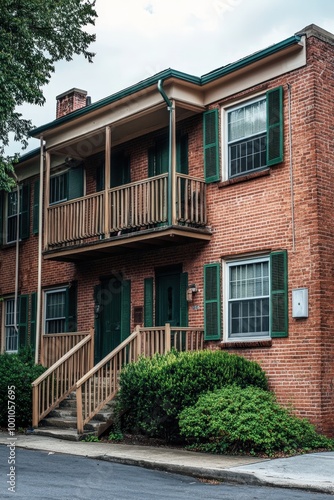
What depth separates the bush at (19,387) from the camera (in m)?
15.1

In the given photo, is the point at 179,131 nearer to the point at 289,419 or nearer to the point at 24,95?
the point at 24,95

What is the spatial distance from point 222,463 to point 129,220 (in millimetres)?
6277

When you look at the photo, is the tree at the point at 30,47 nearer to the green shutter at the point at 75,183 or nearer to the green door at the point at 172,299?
the green shutter at the point at 75,183

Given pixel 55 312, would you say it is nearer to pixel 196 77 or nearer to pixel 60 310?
pixel 60 310

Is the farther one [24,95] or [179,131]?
[24,95]

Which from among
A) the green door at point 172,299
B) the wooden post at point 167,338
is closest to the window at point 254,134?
the green door at point 172,299

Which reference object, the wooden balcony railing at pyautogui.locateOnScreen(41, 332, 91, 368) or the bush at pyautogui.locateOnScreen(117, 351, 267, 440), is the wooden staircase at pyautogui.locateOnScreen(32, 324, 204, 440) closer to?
the wooden balcony railing at pyautogui.locateOnScreen(41, 332, 91, 368)

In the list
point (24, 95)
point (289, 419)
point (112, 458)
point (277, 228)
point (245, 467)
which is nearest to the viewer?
point (245, 467)

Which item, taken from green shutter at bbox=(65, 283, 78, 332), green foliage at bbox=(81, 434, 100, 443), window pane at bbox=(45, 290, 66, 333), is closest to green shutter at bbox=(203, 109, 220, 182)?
green shutter at bbox=(65, 283, 78, 332)

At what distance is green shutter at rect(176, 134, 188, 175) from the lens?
1598 centimetres

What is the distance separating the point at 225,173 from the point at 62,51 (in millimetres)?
6693

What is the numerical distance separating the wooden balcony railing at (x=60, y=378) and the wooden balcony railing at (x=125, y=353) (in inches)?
27.5

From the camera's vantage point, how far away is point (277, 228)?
13.7 meters

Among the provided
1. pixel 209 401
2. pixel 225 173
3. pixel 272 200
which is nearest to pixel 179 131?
pixel 225 173
